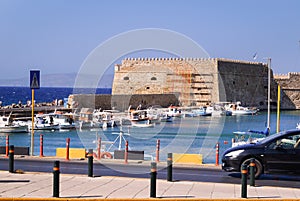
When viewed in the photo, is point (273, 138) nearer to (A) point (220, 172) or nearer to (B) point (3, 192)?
(A) point (220, 172)

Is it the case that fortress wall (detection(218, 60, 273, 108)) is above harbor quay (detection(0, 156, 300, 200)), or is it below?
above

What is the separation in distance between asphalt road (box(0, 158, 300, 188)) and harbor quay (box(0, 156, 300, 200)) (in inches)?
12.8

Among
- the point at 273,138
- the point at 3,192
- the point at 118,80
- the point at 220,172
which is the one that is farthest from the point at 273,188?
the point at 118,80

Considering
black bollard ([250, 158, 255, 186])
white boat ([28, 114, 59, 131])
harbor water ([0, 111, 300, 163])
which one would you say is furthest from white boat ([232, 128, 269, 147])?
white boat ([28, 114, 59, 131])

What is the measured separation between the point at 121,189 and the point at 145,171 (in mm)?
3595

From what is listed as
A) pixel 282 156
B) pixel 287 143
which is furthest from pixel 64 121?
pixel 282 156

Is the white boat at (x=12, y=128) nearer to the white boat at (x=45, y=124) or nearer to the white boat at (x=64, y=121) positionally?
the white boat at (x=45, y=124)

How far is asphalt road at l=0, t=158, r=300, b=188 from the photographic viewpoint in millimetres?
14094

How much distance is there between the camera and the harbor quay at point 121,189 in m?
11.4

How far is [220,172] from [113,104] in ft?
207

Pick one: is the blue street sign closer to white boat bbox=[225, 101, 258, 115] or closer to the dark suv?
the dark suv

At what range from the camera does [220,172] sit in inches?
615

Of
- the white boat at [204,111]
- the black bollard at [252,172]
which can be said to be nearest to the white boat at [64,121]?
the white boat at [204,111]

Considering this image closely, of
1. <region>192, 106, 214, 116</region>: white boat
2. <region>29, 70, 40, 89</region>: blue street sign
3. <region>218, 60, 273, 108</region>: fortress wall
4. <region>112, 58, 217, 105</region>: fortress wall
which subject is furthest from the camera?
<region>218, 60, 273, 108</region>: fortress wall
